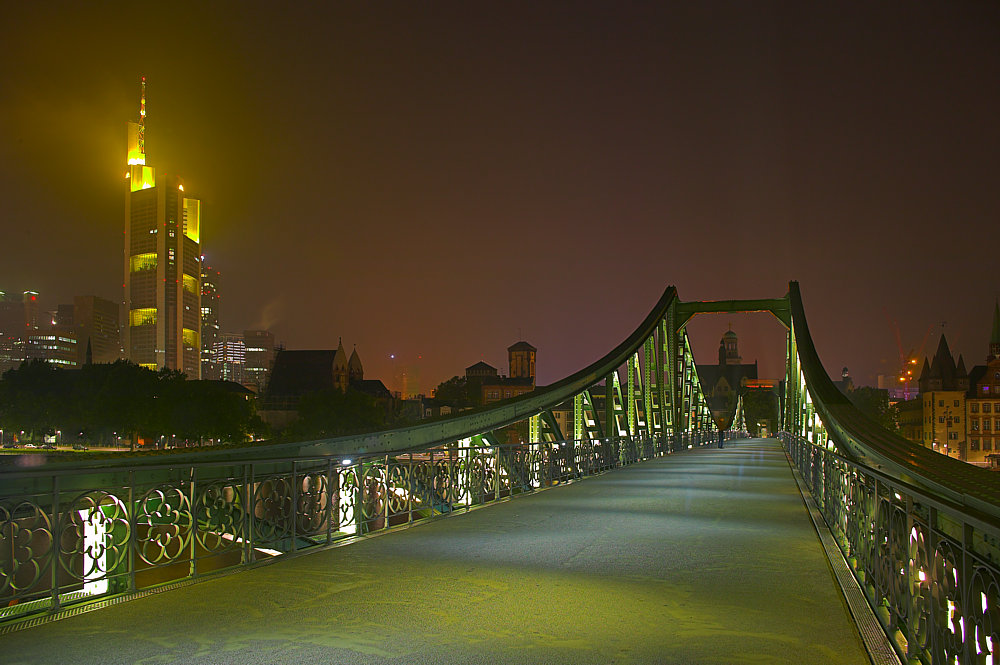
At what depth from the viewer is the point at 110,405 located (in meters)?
67.1

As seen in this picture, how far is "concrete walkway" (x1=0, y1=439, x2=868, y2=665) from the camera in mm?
4570

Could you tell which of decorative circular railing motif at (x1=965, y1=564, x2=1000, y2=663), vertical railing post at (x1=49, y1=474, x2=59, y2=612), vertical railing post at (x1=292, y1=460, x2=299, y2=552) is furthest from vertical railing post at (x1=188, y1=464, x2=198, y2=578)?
decorative circular railing motif at (x1=965, y1=564, x2=1000, y2=663)

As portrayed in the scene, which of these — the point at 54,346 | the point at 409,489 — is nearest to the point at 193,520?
the point at 409,489

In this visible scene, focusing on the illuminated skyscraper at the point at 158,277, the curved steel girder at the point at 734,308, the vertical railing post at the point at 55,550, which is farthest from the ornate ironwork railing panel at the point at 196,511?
the illuminated skyscraper at the point at 158,277

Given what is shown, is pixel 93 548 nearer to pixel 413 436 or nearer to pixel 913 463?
pixel 913 463

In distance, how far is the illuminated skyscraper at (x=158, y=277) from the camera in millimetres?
145375

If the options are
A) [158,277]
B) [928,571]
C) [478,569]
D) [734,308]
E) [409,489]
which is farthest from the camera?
[158,277]

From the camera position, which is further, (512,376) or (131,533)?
(512,376)

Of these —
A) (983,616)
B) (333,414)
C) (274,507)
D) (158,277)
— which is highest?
(158,277)

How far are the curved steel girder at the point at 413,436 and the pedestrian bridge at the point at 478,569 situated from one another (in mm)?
120

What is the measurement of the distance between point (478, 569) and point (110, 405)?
6754 centimetres

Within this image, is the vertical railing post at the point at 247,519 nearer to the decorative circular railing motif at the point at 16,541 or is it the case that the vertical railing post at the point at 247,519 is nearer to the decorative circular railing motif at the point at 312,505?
the decorative circular railing motif at the point at 312,505

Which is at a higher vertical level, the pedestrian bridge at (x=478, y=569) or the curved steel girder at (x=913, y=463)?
the curved steel girder at (x=913, y=463)

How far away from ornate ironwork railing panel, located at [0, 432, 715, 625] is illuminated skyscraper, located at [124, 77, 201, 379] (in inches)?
5638
